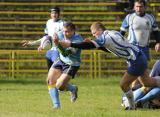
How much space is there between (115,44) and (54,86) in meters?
1.85

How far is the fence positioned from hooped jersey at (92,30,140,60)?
11.3m

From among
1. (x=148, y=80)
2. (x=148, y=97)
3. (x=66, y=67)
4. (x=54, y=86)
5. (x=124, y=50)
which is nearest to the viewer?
(x=124, y=50)

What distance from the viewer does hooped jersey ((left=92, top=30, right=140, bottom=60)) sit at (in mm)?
10777

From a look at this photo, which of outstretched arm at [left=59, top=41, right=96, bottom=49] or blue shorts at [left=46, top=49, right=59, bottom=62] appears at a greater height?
outstretched arm at [left=59, top=41, right=96, bottom=49]

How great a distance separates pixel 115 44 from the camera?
10961mm

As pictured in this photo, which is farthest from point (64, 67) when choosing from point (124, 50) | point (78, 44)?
point (78, 44)

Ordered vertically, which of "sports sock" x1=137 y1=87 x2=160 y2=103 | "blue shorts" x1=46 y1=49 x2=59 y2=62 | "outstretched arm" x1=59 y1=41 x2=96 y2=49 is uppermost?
"outstretched arm" x1=59 y1=41 x2=96 y2=49

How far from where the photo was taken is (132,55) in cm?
1123

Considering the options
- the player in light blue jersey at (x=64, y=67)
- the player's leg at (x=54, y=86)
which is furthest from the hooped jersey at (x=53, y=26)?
the player's leg at (x=54, y=86)

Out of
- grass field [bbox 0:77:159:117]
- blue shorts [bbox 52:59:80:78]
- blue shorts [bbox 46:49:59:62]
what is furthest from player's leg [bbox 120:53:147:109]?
blue shorts [bbox 46:49:59:62]

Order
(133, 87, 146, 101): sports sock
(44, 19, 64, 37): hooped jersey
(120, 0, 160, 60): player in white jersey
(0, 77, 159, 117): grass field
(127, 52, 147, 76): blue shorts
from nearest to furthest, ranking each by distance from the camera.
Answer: (0, 77, 159, 117): grass field < (127, 52, 147, 76): blue shorts < (133, 87, 146, 101): sports sock < (120, 0, 160, 60): player in white jersey < (44, 19, 64, 37): hooped jersey

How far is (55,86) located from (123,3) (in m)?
14.0

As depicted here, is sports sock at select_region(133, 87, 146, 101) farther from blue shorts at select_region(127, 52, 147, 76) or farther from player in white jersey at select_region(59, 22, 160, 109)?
blue shorts at select_region(127, 52, 147, 76)

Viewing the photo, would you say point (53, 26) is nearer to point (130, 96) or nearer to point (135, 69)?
point (130, 96)
